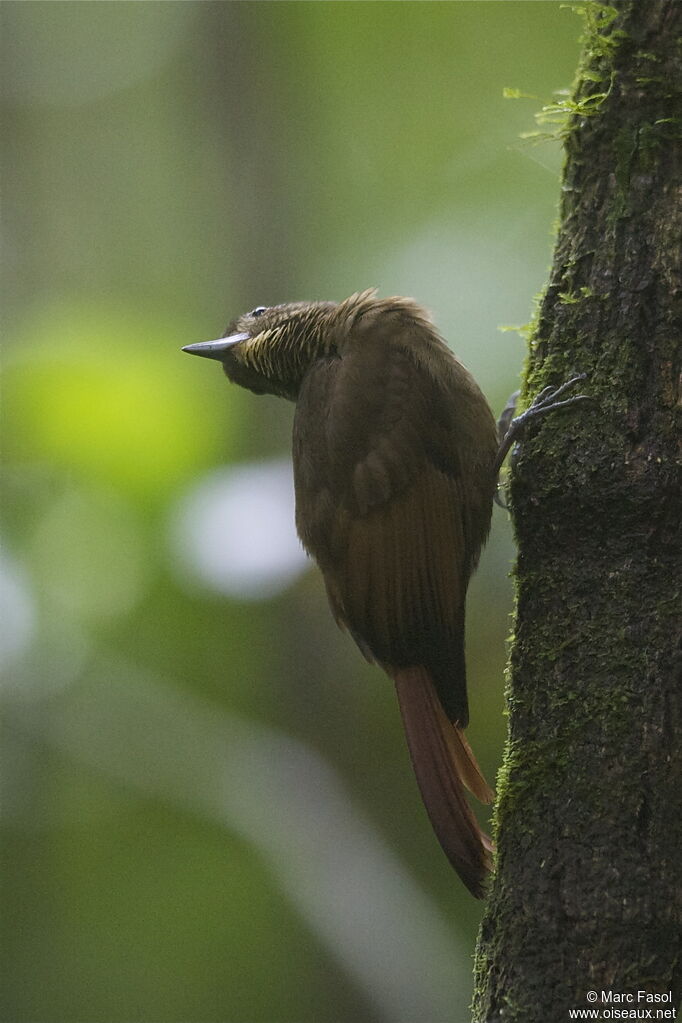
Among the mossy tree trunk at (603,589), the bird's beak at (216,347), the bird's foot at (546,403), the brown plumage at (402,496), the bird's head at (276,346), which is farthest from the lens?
the bird's beak at (216,347)

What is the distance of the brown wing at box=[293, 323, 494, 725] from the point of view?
214cm

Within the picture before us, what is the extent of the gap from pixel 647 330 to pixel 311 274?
1.96 m

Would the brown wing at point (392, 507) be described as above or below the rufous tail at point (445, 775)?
above

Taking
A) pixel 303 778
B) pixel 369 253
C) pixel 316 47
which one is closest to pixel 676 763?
pixel 303 778

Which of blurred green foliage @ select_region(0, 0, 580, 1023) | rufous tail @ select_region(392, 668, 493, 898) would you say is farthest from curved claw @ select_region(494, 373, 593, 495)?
blurred green foliage @ select_region(0, 0, 580, 1023)

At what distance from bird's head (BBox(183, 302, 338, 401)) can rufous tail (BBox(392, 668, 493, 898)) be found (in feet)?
2.98

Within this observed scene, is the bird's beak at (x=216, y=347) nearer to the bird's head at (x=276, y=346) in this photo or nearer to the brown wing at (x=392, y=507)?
the bird's head at (x=276, y=346)

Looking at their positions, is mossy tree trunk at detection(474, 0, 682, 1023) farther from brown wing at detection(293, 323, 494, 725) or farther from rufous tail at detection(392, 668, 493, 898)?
brown wing at detection(293, 323, 494, 725)

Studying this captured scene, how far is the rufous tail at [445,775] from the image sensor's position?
6.00ft

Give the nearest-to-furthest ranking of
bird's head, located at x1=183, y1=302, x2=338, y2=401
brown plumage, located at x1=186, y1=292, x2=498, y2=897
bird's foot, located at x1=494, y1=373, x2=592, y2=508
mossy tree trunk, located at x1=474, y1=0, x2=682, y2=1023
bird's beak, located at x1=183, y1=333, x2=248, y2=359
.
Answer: mossy tree trunk, located at x1=474, y1=0, x2=682, y2=1023 < bird's foot, located at x1=494, y1=373, x2=592, y2=508 < brown plumage, located at x1=186, y1=292, x2=498, y2=897 < bird's head, located at x1=183, y1=302, x2=338, y2=401 < bird's beak, located at x1=183, y1=333, x2=248, y2=359

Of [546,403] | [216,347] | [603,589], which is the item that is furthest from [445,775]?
[216,347]

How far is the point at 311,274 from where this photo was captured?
3.49 meters

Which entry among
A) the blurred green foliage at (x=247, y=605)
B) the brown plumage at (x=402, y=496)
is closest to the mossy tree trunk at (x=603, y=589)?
the brown plumage at (x=402, y=496)

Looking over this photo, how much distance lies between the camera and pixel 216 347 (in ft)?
9.04
